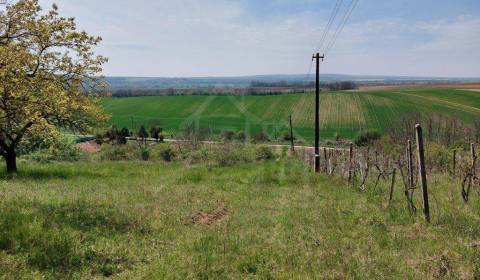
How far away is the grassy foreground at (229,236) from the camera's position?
621 cm

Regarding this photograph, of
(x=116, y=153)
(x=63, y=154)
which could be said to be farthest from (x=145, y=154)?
(x=63, y=154)

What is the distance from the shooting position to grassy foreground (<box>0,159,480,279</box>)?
621 centimetres

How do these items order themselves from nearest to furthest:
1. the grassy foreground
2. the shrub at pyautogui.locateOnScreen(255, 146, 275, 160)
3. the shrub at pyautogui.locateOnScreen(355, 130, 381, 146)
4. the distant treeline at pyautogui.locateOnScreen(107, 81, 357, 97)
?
1. the grassy foreground
2. the shrub at pyautogui.locateOnScreen(255, 146, 275, 160)
3. the shrub at pyautogui.locateOnScreen(355, 130, 381, 146)
4. the distant treeline at pyautogui.locateOnScreen(107, 81, 357, 97)

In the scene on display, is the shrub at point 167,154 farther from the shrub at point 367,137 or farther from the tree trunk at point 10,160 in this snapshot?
the shrub at point 367,137

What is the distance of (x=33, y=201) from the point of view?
1082 centimetres

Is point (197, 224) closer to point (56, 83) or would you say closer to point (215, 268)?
point (215, 268)

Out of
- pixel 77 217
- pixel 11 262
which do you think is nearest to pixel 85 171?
pixel 77 217

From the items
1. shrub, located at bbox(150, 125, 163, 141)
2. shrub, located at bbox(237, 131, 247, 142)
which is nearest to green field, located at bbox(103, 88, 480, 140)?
shrub, located at bbox(237, 131, 247, 142)

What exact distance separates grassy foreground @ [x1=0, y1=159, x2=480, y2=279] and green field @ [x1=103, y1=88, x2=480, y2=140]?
193ft

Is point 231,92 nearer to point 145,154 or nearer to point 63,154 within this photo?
point 145,154

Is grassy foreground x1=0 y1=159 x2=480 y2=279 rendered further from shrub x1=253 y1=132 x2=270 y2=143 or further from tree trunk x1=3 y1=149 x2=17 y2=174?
shrub x1=253 y1=132 x2=270 y2=143

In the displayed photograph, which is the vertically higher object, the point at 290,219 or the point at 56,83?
the point at 56,83

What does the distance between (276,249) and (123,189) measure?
9.39 metres

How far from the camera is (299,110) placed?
8956 cm
